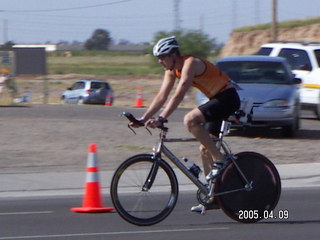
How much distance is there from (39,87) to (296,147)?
144 feet

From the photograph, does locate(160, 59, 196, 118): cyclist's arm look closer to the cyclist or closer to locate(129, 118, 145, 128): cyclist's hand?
the cyclist

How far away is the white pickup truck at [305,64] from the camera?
824 inches

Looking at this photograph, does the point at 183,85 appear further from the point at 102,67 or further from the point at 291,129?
the point at 102,67

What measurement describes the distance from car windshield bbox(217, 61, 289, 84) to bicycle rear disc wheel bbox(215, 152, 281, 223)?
873 cm

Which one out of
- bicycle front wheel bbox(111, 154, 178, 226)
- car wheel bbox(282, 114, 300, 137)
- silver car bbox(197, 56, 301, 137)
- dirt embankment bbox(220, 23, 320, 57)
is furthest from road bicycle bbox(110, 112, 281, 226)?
dirt embankment bbox(220, 23, 320, 57)

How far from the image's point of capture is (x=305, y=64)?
71.3 feet

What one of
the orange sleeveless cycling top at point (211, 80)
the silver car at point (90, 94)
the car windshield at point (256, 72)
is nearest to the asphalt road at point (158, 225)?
the orange sleeveless cycling top at point (211, 80)

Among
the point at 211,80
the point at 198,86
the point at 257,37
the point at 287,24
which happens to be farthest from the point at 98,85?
the point at 211,80

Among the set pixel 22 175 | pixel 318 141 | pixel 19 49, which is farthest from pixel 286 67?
pixel 19 49

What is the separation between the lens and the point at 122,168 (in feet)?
25.9

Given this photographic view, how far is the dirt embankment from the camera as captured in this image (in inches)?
2196

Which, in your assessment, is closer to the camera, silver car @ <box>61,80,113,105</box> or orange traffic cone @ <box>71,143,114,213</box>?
orange traffic cone @ <box>71,143,114,213</box>

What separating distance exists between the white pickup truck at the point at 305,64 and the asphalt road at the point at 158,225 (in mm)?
11331

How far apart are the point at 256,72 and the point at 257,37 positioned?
43.8m
